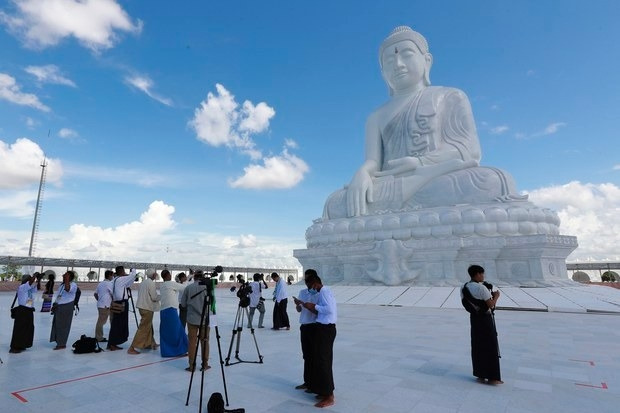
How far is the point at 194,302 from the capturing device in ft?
17.0

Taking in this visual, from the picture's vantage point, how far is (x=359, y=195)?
18031 mm

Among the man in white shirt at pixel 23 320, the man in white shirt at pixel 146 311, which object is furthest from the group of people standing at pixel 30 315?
the man in white shirt at pixel 146 311

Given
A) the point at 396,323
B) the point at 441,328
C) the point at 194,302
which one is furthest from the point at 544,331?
the point at 194,302

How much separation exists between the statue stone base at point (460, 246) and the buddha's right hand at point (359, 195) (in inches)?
44.3

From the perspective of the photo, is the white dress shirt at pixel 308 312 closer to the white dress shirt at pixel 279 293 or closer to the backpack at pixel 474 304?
the backpack at pixel 474 304

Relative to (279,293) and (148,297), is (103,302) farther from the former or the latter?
(279,293)

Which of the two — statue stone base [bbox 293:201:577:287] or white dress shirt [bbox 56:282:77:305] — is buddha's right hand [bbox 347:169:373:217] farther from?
white dress shirt [bbox 56:282:77:305]

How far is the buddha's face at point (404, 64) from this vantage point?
20312mm

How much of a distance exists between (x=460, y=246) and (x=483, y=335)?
10.7 meters

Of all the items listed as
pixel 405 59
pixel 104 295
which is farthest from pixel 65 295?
pixel 405 59

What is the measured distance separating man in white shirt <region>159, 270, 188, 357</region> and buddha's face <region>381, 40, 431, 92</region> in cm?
1843

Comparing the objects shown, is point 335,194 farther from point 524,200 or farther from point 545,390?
point 545,390

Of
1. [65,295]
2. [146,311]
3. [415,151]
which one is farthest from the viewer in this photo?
[415,151]

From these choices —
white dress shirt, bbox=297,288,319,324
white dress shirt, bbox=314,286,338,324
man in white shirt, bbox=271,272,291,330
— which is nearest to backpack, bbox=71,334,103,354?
man in white shirt, bbox=271,272,291,330
